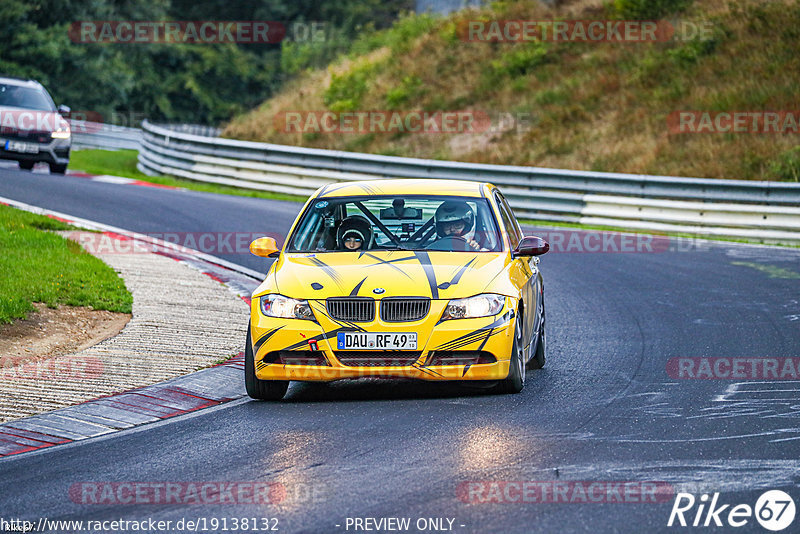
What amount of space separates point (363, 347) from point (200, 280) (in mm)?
6304

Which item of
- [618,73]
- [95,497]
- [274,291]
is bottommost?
[95,497]

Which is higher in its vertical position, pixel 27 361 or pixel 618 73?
pixel 618 73

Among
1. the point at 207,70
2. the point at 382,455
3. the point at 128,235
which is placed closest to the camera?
the point at 382,455

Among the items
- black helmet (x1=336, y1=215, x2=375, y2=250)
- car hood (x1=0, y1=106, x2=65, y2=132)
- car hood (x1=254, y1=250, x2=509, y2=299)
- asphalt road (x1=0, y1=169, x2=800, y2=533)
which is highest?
car hood (x1=0, y1=106, x2=65, y2=132)

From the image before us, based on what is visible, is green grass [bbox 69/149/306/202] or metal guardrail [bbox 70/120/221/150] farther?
metal guardrail [bbox 70/120/221/150]

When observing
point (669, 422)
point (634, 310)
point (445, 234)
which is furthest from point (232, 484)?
point (634, 310)

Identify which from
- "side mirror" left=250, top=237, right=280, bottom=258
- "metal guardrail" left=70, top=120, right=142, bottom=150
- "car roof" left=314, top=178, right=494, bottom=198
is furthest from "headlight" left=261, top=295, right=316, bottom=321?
"metal guardrail" left=70, top=120, right=142, bottom=150

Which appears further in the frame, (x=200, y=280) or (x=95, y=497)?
(x=200, y=280)

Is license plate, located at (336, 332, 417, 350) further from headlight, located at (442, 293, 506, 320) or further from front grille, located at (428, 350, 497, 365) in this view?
headlight, located at (442, 293, 506, 320)

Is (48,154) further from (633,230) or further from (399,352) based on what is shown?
(399,352)

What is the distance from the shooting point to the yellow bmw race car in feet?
27.8

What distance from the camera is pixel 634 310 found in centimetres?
1305

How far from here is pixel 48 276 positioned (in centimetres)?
1298

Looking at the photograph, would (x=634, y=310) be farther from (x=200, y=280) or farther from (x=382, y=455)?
(x=382, y=455)
